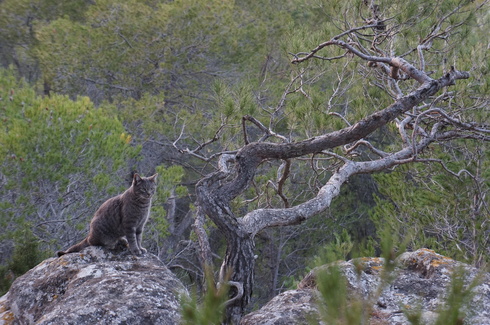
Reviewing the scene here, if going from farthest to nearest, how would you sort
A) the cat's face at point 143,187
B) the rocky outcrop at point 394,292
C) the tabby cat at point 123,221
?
1. the cat's face at point 143,187
2. the tabby cat at point 123,221
3. the rocky outcrop at point 394,292

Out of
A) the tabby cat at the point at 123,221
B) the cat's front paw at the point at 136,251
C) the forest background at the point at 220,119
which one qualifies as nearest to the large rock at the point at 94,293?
the cat's front paw at the point at 136,251

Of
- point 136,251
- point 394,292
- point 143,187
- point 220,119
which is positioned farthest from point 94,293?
point 220,119

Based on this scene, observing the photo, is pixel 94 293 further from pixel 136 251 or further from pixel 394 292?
pixel 394 292

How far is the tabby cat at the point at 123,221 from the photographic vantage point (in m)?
3.33

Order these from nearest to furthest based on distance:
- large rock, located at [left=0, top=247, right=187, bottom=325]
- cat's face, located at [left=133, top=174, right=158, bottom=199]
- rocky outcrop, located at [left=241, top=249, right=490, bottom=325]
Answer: rocky outcrop, located at [left=241, top=249, right=490, bottom=325]
large rock, located at [left=0, top=247, right=187, bottom=325]
cat's face, located at [left=133, top=174, right=158, bottom=199]

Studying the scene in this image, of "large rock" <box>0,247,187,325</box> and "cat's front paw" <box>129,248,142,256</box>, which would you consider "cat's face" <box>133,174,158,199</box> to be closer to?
"cat's front paw" <box>129,248,142,256</box>

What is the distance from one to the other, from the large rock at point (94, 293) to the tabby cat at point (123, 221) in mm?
391

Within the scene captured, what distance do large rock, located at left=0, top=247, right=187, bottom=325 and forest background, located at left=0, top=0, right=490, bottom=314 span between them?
0.26 metres

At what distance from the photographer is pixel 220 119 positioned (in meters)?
4.45

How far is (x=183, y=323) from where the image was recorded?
3.33ft

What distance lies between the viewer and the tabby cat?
10.9 feet

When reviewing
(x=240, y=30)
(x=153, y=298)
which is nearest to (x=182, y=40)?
(x=240, y=30)

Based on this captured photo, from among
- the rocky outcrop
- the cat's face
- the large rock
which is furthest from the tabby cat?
the rocky outcrop

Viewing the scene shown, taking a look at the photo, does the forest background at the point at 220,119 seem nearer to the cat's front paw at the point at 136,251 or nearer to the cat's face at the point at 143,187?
the cat's front paw at the point at 136,251
